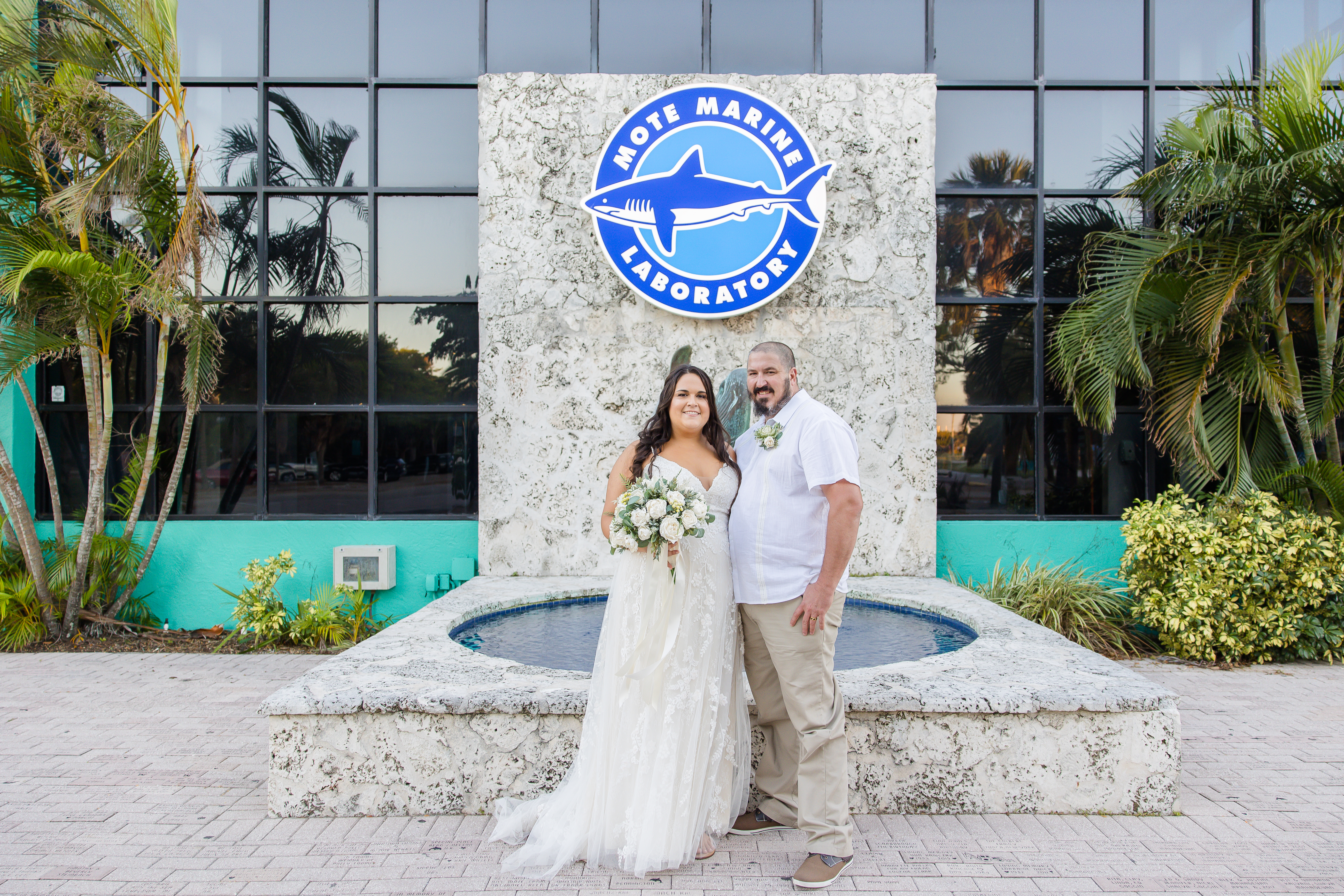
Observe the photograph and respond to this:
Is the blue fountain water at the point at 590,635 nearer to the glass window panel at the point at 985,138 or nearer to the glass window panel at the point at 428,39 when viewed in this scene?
the glass window panel at the point at 985,138

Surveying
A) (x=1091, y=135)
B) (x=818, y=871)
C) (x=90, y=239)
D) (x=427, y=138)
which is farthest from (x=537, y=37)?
(x=818, y=871)

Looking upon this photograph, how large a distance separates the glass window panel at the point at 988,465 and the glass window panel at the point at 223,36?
6451 millimetres

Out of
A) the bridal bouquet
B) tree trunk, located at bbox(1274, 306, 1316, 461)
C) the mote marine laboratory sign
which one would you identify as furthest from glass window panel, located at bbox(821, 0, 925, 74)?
the bridal bouquet

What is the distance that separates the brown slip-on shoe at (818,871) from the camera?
8.79ft

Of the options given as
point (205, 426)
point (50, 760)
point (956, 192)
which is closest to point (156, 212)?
point (205, 426)

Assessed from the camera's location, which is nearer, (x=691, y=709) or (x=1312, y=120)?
(x=691, y=709)

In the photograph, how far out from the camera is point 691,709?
2883 millimetres

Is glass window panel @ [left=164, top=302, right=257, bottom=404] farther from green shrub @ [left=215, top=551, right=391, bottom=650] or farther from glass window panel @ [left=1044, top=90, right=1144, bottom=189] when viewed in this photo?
glass window panel @ [left=1044, top=90, right=1144, bottom=189]

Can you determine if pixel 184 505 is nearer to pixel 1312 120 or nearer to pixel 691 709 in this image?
pixel 691 709

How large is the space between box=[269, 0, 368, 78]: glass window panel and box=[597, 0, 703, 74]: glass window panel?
1.97 metres

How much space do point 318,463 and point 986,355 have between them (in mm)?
5558

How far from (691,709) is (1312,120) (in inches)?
212

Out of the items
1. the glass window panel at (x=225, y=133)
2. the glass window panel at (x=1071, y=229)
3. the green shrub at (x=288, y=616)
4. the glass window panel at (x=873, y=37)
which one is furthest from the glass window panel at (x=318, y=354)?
the glass window panel at (x=1071, y=229)

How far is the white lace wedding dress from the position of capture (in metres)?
2.81
